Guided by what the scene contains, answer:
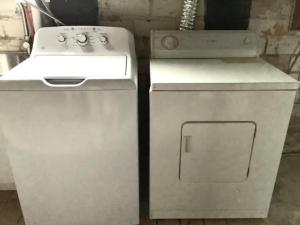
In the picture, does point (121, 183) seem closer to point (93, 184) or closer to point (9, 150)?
point (93, 184)

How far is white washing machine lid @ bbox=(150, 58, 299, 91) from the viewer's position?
129 centimetres

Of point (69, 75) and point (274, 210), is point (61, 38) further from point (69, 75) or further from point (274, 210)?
point (274, 210)

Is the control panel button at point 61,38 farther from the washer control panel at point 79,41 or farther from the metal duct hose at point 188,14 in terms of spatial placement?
the metal duct hose at point 188,14

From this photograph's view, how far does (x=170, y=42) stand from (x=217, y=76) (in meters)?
0.51

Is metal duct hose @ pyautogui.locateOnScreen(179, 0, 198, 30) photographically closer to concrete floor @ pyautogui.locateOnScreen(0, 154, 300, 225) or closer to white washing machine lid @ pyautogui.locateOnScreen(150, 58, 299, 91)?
white washing machine lid @ pyautogui.locateOnScreen(150, 58, 299, 91)

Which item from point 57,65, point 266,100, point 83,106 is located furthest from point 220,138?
point 57,65

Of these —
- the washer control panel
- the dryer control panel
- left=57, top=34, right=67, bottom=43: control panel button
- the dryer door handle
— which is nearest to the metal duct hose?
the dryer control panel

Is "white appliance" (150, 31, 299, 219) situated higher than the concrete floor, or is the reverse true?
"white appliance" (150, 31, 299, 219)

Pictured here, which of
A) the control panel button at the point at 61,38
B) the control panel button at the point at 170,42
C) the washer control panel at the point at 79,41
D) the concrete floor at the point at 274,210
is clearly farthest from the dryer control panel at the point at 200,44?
the concrete floor at the point at 274,210

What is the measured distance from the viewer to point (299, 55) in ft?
6.86

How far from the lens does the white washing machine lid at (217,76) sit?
50.7 inches

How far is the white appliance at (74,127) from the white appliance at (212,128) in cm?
16

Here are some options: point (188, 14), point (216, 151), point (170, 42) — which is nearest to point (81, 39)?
point (170, 42)

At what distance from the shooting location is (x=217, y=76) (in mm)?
1383
